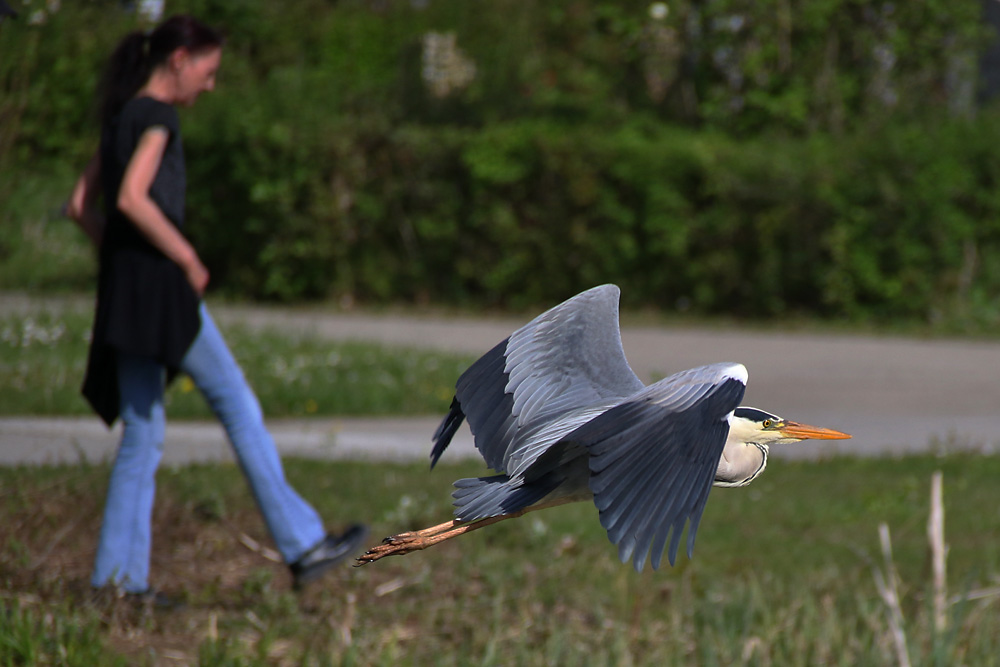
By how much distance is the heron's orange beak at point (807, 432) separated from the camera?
85 centimetres

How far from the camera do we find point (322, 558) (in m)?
4.01

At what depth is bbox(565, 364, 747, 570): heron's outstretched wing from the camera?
2.97ft

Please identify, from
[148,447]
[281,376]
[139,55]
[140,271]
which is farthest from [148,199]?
[281,376]

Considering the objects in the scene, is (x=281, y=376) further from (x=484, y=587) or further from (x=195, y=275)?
(x=195, y=275)

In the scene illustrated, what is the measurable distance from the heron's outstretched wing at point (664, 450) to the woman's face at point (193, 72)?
9.66ft

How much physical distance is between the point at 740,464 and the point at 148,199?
2.87 m

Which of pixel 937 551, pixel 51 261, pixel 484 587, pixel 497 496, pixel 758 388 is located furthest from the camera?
pixel 51 261

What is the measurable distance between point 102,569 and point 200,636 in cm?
Answer: 39

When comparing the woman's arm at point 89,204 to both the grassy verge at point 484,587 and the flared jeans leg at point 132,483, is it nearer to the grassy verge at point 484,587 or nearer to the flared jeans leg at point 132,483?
the flared jeans leg at point 132,483

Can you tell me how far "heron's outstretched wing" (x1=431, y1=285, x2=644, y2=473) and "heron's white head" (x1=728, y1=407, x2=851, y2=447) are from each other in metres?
0.14

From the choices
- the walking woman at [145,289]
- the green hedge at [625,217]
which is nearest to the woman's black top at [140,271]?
the walking woman at [145,289]

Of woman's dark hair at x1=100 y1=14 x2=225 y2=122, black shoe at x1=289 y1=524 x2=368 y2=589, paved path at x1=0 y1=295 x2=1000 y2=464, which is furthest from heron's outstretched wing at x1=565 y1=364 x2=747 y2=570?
paved path at x1=0 y1=295 x2=1000 y2=464

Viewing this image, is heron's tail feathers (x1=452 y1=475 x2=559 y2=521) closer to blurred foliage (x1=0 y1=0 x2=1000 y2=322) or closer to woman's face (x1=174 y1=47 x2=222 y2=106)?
woman's face (x1=174 y1=47 x2=222 y2=106)

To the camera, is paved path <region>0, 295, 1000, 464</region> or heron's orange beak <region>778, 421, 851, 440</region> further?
paved path <region>0, 295, 1000, 464</region>
